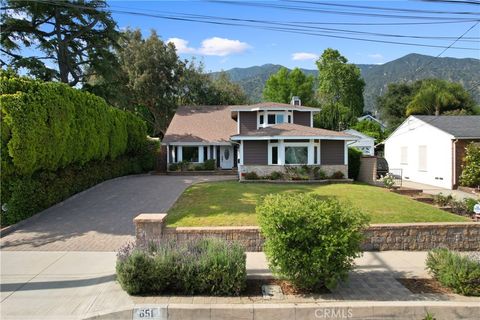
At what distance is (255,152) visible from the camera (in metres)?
20.7

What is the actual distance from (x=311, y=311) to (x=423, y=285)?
2.33 metres

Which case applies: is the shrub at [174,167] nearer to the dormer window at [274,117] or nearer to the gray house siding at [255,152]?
the dormer window at [274,117]

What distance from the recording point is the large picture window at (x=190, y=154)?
28.0 metres

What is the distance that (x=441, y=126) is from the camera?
2083 centimetres

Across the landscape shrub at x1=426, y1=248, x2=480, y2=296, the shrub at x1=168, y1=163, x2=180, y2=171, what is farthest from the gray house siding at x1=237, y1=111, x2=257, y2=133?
the landscape shrub at x1=426, y1=248, x2=480, y2=296

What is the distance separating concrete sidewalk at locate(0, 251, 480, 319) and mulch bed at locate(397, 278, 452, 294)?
159 mm

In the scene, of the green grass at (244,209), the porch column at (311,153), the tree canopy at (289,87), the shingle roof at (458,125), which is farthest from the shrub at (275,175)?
the tree canopy at (289,87)

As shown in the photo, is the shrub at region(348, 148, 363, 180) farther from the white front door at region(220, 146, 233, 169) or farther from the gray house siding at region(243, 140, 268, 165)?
the white front door at region(220, 146, 233, 169)

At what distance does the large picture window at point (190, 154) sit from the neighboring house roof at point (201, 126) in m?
0.95

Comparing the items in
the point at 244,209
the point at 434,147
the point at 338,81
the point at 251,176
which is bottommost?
the point at 244,209

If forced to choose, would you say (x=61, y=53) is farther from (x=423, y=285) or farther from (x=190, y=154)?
(x=423, y=285)

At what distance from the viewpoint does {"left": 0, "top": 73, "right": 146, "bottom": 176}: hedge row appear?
10.3 metres

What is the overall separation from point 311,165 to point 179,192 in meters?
8.65

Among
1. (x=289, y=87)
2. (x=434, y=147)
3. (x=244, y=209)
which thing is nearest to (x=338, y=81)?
(x=289, y=87)
